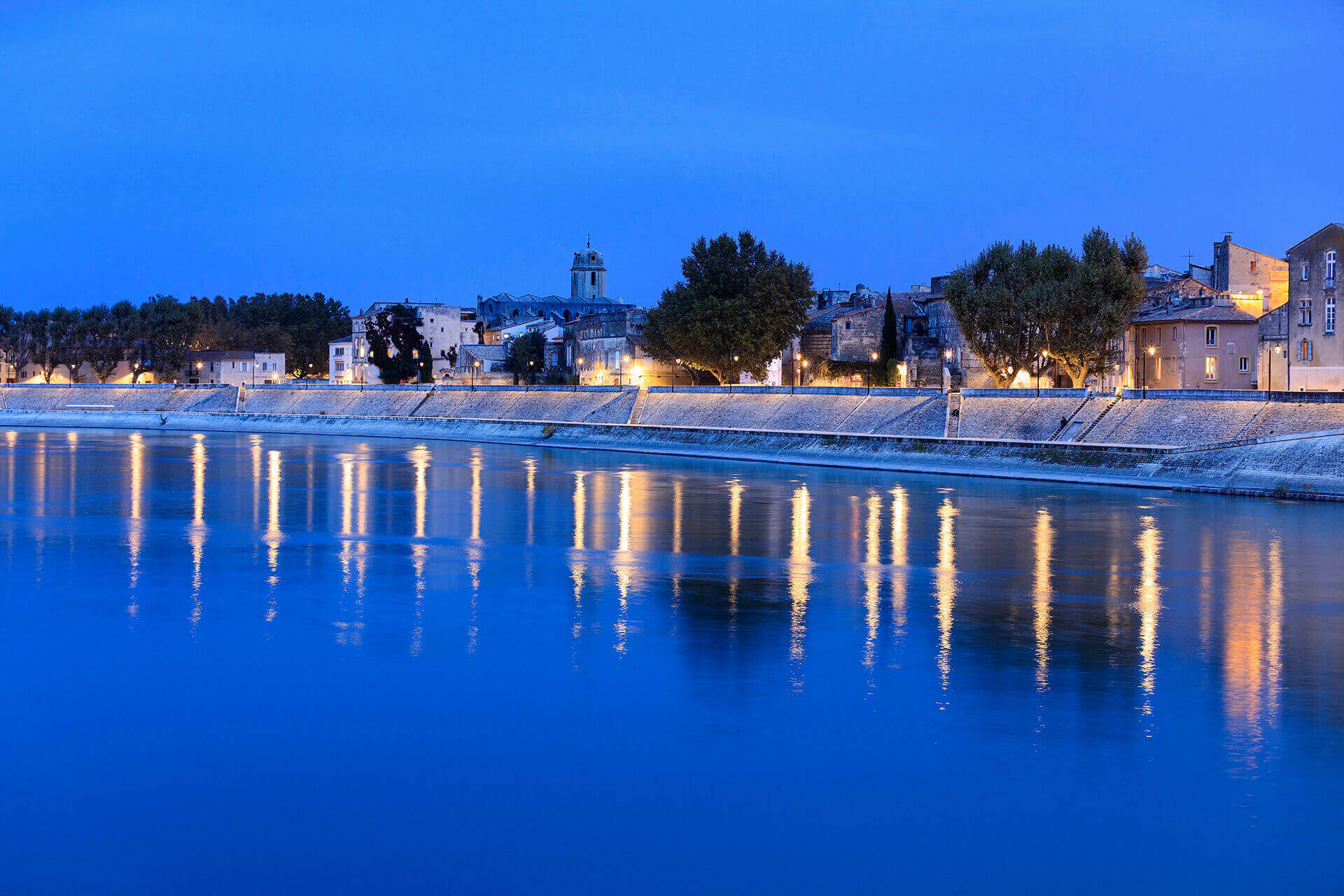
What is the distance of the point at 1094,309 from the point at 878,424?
10.7 m

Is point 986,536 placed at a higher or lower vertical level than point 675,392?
lower

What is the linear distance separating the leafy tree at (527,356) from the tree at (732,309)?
25.1 metres

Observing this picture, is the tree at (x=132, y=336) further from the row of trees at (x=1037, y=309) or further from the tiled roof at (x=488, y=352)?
the row of trees at (x=1037, y=309)

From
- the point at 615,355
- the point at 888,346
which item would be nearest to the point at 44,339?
the point at 615,355

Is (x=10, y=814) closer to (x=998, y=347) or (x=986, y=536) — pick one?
(x=986, y=536)

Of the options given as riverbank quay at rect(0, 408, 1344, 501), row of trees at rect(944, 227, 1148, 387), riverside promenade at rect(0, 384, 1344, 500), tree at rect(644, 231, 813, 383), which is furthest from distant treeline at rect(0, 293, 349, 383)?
row of trees at rect(944, 227, 1148, 387)

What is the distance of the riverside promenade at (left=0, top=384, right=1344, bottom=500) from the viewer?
45250mm

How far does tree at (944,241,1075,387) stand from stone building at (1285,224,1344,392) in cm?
931

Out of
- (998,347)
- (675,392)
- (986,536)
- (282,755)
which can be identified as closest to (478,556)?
(986,536)

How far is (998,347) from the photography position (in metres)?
61.0

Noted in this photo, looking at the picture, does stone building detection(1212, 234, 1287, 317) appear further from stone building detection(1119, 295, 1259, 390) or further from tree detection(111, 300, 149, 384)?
tree detection(111, 300, 149, 384)

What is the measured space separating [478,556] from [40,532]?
38.3 ft

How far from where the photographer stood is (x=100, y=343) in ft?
375

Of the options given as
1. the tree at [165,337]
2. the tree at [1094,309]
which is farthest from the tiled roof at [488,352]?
the tree at [1094,309]
